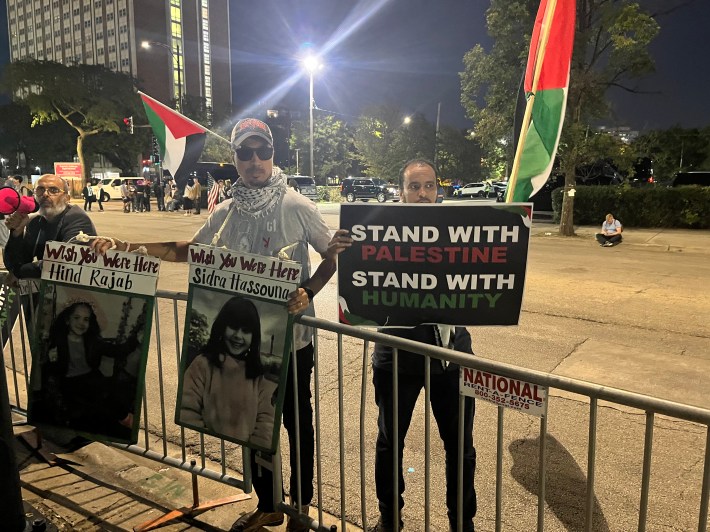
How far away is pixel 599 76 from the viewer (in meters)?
16.5

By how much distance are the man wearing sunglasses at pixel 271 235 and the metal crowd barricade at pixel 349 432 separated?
9cm

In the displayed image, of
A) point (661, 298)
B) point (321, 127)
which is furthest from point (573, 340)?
point (321, 127)

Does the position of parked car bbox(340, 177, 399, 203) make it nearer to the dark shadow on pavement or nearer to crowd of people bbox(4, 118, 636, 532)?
the dark shadow on pavement

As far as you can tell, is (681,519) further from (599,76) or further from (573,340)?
(599,76)

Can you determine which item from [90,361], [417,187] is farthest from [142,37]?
[417,187]

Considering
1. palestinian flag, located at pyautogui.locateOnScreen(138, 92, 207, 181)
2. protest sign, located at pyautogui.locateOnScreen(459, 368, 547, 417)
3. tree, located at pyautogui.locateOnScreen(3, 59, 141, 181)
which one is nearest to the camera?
protest sign, located at pyautogui.locateOnScreen(459, 368, 547, 417)

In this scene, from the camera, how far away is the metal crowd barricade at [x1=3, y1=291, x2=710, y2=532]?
6.05 feet

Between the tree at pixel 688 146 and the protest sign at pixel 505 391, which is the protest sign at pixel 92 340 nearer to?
the protest sign at pixel 505 391

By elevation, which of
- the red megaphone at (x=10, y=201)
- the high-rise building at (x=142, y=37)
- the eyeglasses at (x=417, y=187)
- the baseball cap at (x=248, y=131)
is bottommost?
the red megaphone at (x=10, y=201)

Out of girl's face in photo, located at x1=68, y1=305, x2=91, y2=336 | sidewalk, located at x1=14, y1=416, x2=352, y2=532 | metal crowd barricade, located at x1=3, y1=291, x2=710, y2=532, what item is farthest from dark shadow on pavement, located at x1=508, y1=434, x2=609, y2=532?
girl's face in photo, located at x1=68, y1=305, x2=91, y2=336

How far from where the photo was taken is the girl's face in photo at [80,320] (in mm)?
3143

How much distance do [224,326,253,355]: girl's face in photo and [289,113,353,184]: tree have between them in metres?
57.3

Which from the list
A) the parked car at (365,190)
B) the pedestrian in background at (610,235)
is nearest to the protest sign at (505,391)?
the pedestrian in background at (610,235)

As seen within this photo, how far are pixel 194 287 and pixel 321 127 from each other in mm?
59262
